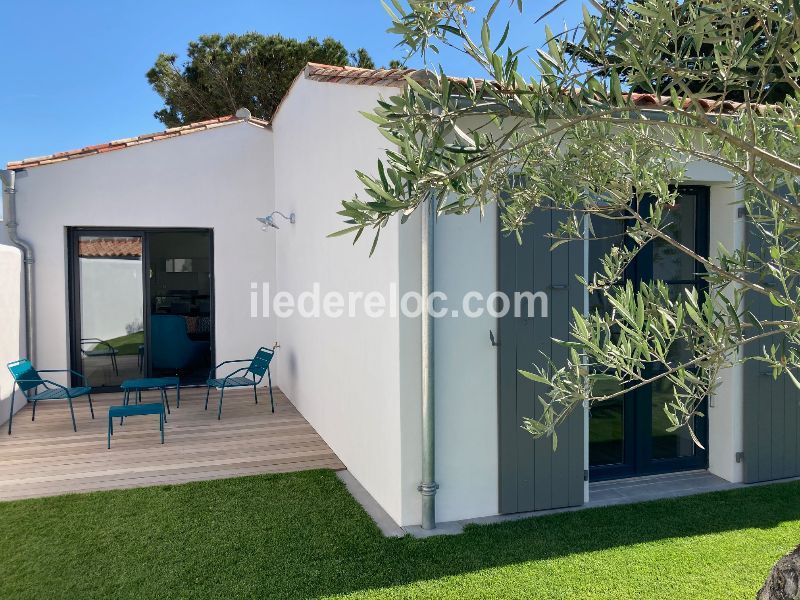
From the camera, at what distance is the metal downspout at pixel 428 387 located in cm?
389

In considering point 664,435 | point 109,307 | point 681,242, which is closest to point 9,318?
point 109,307

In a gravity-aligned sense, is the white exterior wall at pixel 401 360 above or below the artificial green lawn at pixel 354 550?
above

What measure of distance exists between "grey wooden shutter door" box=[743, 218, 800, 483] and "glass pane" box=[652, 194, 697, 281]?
1.61ft

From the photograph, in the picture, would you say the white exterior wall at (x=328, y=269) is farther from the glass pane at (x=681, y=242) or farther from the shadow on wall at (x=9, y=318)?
the glass pane at (x=681, y=242)

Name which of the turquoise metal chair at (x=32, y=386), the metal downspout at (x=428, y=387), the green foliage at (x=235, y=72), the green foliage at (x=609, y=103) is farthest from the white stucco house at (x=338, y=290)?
the green foliage at (x=235, y=72)

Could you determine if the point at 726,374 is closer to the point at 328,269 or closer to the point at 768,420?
the point at 768,420

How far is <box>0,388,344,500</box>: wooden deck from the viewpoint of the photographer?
16.6 feet

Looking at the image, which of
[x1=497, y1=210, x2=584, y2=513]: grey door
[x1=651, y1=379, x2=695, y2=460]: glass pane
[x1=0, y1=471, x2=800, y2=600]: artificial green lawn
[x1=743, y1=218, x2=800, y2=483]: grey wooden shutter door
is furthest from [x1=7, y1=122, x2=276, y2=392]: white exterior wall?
[x1=743, y1=218, x2=800, y2=483]: grey wooden shutter door

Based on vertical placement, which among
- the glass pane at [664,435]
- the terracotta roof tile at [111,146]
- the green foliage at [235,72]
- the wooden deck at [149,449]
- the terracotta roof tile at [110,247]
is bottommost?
the wooden deck at [149,449]

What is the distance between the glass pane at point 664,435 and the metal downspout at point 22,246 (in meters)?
8.08

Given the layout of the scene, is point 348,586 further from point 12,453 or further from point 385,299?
point 12,453

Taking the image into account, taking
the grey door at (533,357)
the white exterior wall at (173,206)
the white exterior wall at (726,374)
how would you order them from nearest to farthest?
the grey door at (533,357), the white exterior wall at (726,374), the white exterior wall at (173,206)

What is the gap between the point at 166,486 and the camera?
15.9 ft

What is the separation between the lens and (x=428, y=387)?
392cm
